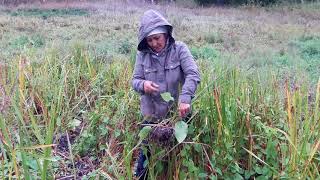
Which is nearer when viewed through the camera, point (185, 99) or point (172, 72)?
point (185, 99)

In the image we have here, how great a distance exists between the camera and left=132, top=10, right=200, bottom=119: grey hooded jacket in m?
2.50

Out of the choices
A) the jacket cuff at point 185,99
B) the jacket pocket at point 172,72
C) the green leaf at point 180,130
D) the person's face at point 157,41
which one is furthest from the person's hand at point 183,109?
the person's face at point 157,41

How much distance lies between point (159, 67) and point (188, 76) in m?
0.19

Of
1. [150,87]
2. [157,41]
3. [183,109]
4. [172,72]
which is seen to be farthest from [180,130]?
[157,41]

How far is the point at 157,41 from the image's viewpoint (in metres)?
2.53

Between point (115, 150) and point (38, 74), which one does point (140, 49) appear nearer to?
point (115, 150)

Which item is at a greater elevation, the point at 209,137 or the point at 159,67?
the point at 159,67

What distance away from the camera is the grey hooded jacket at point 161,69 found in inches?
98.5

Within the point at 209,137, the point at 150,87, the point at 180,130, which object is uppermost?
the point at 150,87

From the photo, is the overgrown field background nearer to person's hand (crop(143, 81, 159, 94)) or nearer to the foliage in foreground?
the foliage in foreground

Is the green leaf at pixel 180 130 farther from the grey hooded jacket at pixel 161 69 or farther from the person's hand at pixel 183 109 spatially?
the grey hooded jacket at pixel 161 69

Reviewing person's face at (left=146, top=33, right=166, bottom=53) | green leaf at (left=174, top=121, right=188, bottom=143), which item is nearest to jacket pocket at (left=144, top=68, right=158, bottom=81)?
person's face at (left=146, top=33, right=166, bottom=53)

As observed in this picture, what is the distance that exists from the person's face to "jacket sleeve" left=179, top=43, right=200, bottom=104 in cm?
11

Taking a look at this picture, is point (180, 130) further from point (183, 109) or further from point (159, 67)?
point (159, 67)
